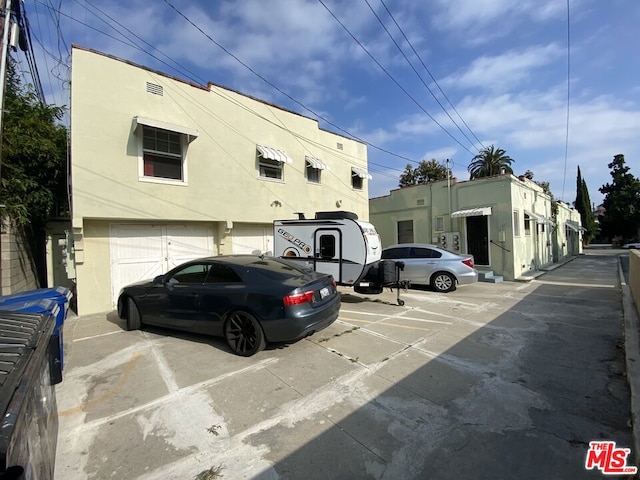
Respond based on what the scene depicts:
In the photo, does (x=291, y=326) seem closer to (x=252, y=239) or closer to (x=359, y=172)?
(x=252, y=239)

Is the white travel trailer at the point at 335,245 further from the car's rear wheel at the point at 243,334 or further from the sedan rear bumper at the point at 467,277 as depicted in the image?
the car's rear wheel at the point at 243,334

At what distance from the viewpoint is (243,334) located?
4.85 meters

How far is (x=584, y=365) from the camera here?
4.39 meters

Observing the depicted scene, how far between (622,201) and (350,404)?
53.6m

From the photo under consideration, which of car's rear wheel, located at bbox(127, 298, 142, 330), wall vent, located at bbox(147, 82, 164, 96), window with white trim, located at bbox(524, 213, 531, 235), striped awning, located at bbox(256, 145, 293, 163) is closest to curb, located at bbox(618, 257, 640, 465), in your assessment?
car's rear wheel, located at bbox(127, 298, 142, 330)

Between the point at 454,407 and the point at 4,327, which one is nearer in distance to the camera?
the point at 4,327

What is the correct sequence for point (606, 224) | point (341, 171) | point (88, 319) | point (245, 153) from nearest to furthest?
point (88, 319), point (245, 153), point (341, 171), point (606, 224)

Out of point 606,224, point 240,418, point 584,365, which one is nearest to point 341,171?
point 584,365

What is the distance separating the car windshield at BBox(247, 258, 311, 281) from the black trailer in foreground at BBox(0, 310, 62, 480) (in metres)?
2.73

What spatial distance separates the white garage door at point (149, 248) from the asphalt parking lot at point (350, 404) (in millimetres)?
2630

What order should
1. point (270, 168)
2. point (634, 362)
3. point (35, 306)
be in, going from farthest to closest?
point (270, 168)
point (634, 362)
point (35, 306)

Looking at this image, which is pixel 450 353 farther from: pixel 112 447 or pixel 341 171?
pixel 341 171

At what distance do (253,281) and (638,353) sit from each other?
5470 millimetres

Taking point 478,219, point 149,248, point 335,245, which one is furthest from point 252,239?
point 478,219
